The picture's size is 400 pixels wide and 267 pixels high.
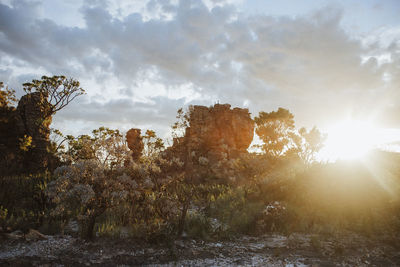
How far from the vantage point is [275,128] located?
139 ft

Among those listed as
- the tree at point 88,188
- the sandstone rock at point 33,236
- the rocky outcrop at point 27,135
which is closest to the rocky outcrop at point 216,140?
the rocky outcrop at point 27,135

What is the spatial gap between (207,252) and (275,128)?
37152 millimetres

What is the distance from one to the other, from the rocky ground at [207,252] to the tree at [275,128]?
104 ft

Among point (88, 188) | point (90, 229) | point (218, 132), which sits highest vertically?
point (218, 132)

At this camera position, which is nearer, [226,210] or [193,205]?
[226,210]

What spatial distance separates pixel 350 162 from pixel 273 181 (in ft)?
14.2

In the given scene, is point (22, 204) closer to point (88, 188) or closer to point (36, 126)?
point (88, 188)

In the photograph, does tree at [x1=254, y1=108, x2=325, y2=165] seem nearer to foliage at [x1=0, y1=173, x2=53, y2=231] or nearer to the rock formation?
the rock formation

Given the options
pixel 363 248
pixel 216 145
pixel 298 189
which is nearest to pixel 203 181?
pixel 216 145

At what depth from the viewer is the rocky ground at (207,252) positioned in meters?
6.88

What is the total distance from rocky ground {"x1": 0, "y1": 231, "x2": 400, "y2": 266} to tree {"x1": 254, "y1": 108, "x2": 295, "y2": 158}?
31.5 m

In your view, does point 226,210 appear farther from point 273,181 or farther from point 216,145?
point 216,145

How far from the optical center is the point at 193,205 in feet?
44.5

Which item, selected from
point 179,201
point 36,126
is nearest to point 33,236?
point 179,201
